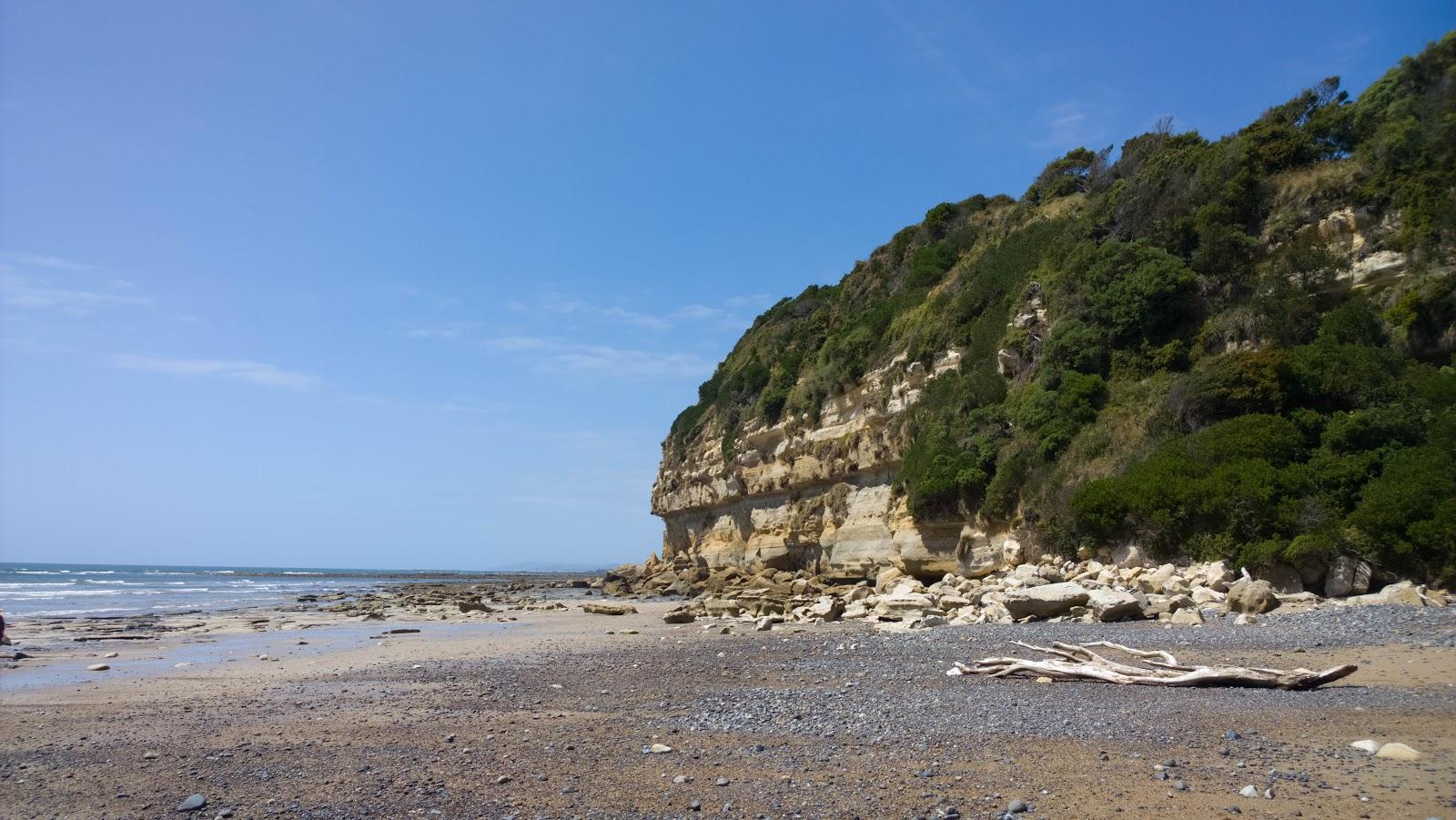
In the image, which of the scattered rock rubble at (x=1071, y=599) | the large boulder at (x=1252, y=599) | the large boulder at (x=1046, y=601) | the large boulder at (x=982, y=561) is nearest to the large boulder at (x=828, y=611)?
the scattered rock rubble at (x=1071, y=599)

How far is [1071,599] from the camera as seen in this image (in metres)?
15.6

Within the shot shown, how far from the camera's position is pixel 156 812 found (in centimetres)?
600

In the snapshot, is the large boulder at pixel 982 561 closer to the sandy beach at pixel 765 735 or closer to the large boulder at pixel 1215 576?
the large boulder at pixel 1215 576

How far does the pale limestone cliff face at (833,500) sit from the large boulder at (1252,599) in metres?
9.33

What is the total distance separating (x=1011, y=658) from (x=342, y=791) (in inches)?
287

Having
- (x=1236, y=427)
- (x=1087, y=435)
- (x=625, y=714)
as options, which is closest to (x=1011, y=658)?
(x=625, y=714)

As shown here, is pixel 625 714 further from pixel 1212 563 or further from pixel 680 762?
pixel 1212 563

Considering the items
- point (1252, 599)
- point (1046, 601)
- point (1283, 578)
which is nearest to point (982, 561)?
point (1283, 578)

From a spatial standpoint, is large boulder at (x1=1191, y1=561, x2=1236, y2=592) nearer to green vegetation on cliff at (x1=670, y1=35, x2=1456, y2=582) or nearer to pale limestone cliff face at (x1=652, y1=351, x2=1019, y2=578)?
green vegetation on cliff at (x1=670, y1=35, x2=1456, y2=582)

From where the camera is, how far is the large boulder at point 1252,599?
13.9 meters

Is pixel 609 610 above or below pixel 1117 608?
below

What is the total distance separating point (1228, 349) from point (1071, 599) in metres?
11.5

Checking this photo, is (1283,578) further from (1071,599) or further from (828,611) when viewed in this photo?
(828,611)

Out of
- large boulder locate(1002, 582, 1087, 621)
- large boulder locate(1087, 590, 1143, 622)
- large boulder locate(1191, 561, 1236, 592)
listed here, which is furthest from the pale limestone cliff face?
large boulder locate(1087, 590, 1143, 622)
